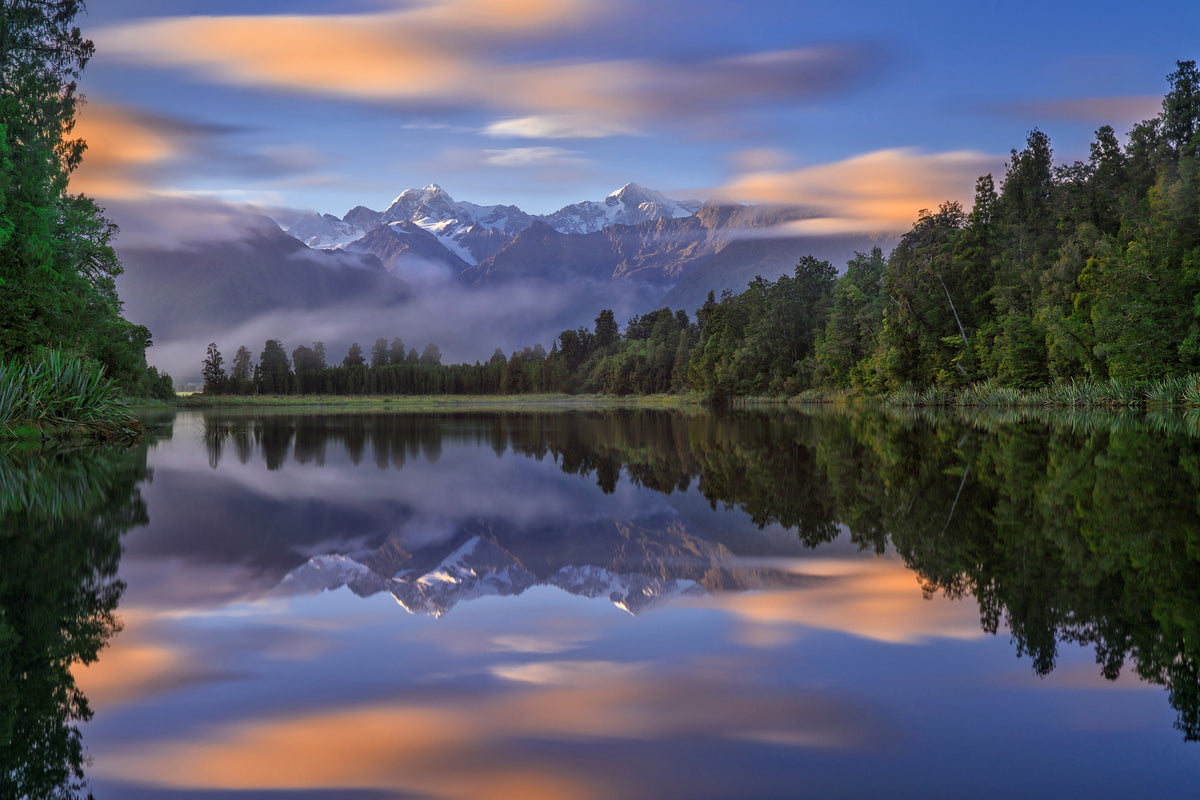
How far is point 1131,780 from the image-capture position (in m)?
3.74

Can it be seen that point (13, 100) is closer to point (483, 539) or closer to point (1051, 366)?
point (483, 539)

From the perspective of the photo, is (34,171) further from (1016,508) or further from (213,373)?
(213,373)

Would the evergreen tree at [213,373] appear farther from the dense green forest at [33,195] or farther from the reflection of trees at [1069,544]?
the reflection of trees at [1069,544]

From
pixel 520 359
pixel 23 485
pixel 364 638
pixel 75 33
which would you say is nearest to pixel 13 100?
pixel 75 33

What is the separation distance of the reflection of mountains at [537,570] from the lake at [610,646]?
5 centimetres

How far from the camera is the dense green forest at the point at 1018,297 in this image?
43.3 metres

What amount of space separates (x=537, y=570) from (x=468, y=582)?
799mm

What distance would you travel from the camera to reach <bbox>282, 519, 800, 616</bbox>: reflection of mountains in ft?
24.2

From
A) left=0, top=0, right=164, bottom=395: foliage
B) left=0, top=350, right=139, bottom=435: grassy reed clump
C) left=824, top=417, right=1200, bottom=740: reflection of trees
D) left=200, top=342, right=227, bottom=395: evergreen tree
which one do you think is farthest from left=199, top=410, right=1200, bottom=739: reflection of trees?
left=200, top=342, right=227, bottom=395: evergreen tree

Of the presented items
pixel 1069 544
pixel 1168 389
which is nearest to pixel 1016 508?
pixel 1069 544

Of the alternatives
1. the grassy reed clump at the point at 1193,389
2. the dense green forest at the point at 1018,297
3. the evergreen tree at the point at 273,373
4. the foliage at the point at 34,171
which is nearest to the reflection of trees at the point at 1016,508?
the foliage at the point at 34,171

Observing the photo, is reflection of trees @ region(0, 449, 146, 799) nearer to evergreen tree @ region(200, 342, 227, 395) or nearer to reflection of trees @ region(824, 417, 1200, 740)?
reflection of trees @ region(824, 417, 1200, 740)

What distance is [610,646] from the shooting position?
226 inches

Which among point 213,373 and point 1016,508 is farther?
point 213,373
